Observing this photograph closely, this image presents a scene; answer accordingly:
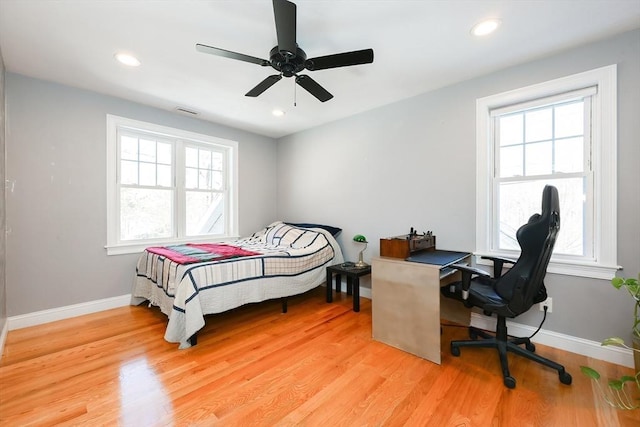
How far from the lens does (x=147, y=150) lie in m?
3.46

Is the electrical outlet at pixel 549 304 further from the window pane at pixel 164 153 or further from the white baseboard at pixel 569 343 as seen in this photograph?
the window pane at pixel 164 153

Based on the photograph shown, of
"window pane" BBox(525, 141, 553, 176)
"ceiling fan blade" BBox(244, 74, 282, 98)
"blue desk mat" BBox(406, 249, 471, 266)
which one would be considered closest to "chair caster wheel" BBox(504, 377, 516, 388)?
"blue desk mat" BBox(406, 249, 471, 266)

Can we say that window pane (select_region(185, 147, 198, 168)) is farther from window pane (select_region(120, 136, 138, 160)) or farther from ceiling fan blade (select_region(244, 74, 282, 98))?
ceiling fan blade (select_region(244, 74, 282, 98))

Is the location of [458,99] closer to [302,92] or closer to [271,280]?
[302,92]

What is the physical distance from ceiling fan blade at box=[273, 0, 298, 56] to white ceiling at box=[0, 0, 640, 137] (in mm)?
221

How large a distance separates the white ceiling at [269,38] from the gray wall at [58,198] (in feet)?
0.85

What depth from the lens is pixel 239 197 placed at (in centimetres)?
429

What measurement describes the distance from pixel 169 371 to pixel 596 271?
3.30 metres

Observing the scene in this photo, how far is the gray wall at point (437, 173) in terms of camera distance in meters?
1.97

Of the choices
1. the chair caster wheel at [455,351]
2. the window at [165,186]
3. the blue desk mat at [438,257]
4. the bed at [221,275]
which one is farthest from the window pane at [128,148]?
the chair caster wheel at [455,351]

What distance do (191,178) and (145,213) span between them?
771 mm

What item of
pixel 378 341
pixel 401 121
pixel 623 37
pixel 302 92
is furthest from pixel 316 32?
pixel 378 341

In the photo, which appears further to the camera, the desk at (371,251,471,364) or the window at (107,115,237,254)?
the window at (107,115,237,254)

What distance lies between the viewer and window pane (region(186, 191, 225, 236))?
3.87 metres
